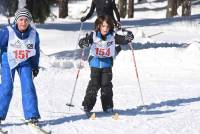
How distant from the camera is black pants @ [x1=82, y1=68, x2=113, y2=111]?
939 centimetres

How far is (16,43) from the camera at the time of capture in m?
8.24

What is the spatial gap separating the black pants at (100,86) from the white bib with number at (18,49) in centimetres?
142

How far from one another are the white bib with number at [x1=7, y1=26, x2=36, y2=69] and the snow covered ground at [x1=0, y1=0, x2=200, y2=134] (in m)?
0.95

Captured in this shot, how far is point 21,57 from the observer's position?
8.30 meters

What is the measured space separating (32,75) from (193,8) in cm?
3710

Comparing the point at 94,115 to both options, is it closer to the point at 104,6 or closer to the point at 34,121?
the point at 34,121

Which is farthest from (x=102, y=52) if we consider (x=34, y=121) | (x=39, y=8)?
(x=39, y=8)

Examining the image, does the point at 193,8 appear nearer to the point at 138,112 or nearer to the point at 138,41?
the point at 138,41

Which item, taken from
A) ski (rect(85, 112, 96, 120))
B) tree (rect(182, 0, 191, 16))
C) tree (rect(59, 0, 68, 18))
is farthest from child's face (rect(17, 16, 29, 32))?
tree (rect(182, 0, 191, 16))

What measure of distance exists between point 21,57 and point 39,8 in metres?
12.7

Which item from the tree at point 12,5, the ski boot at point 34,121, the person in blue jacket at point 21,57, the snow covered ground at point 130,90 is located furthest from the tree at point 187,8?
the ski boot at point 34,121

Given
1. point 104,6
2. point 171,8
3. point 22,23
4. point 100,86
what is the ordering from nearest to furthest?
point 22,23, point 100,86, point 104,6, point 171,8

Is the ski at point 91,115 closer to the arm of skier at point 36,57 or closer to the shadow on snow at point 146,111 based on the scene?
the shadow on snow at point 146,111

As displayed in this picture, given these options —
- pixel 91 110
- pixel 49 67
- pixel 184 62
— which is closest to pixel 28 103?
pixel 91 110
